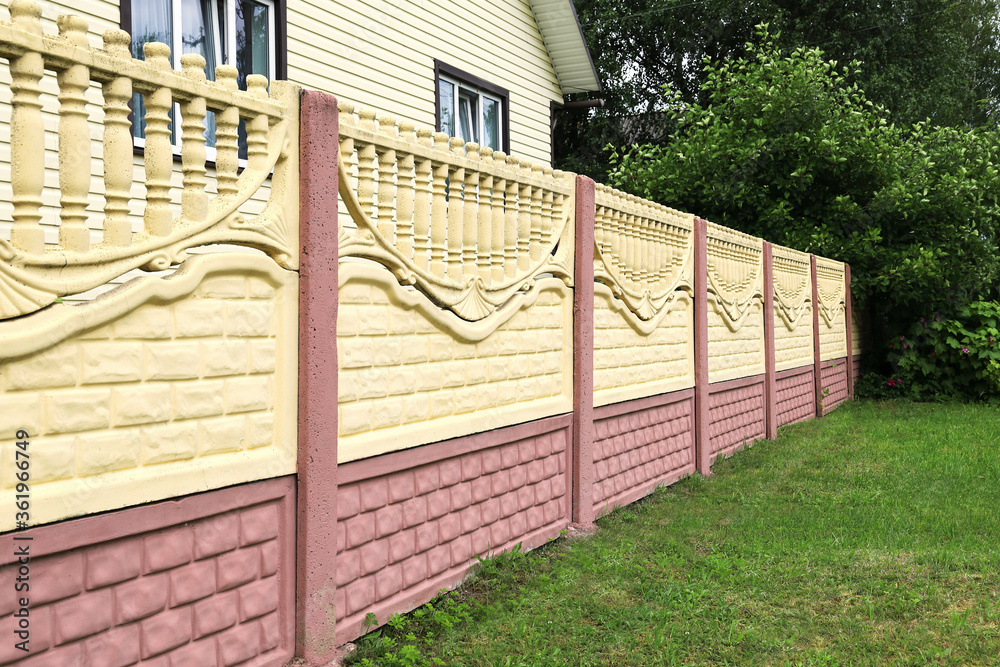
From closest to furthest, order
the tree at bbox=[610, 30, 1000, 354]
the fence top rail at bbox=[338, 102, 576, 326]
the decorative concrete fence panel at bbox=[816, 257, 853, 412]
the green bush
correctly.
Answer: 1. the fence top rail at bbox=[338, 102, 576, 326]
2. the decorative concrete fence panel at bbox=[816, 257, 853, 412]
3. the green bush
4. the tree at bbox=[610, 30, 1000, 354]

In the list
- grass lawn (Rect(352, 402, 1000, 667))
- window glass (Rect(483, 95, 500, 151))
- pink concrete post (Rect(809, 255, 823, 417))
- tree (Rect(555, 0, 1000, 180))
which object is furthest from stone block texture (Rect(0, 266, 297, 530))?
tree (Rect(555, 0, 1000, 180))

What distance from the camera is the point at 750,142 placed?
13.9m

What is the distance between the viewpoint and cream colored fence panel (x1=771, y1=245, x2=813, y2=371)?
10.7 meters

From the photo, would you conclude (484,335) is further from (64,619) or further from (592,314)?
(64,619)

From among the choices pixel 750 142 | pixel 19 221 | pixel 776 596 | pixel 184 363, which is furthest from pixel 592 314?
pixel 750 142

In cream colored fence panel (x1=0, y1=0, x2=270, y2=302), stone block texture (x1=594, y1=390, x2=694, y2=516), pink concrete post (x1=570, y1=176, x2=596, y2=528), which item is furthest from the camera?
stone block texture (x1=594, y1=390, x2=694, y2=516)

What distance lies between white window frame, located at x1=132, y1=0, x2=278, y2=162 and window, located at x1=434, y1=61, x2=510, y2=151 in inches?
96.9

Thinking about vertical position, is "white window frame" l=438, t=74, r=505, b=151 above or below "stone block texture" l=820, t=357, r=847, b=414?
above

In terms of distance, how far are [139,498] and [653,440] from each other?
4.92 meters

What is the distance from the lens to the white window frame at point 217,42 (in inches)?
261

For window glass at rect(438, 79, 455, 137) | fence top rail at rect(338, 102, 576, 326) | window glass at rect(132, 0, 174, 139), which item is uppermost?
window glass at rect(438, 79, 455, 137)

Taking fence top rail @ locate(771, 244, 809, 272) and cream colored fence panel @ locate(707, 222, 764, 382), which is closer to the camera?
cream colored fence panel @ locate(707, 222, 764, 382)

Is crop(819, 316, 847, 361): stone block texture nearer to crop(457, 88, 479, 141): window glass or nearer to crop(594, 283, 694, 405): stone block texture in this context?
crop(594, 283, 694, 405): stone block texture

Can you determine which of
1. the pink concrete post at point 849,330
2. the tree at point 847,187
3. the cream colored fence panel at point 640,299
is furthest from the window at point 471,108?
the pink concrete post at point 849,330
